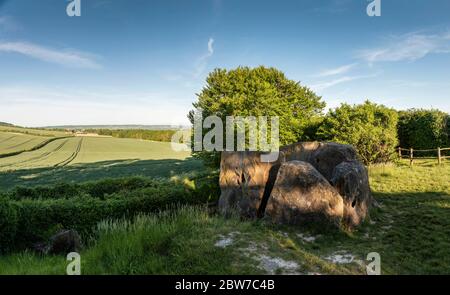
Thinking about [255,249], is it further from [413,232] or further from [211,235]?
[413,232]

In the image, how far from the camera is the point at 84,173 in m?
31.8

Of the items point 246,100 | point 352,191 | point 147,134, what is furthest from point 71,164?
point 147,134

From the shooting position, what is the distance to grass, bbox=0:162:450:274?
18.0 ft

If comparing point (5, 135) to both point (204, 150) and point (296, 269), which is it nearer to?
point (204, 150)

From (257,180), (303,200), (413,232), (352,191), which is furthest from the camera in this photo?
(257,180)

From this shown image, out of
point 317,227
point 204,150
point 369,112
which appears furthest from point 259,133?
point 317,227

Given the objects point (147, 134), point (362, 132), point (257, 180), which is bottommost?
point (257, 180)

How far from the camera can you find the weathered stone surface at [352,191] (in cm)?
859

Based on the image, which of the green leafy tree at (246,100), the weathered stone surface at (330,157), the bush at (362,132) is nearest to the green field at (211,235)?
the weathered stone surface at (330,157)

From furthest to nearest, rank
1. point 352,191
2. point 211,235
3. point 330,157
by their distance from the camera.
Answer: point 330,157, point 352,191, point 211,235

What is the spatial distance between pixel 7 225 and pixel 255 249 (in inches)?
264

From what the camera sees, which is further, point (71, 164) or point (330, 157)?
point (71, 164)

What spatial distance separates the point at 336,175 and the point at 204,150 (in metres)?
12.4

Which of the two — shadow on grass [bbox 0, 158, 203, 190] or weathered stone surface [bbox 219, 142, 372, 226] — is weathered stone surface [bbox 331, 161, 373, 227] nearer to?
weathered stone surface [bbox 219, 142, 372, 226]
